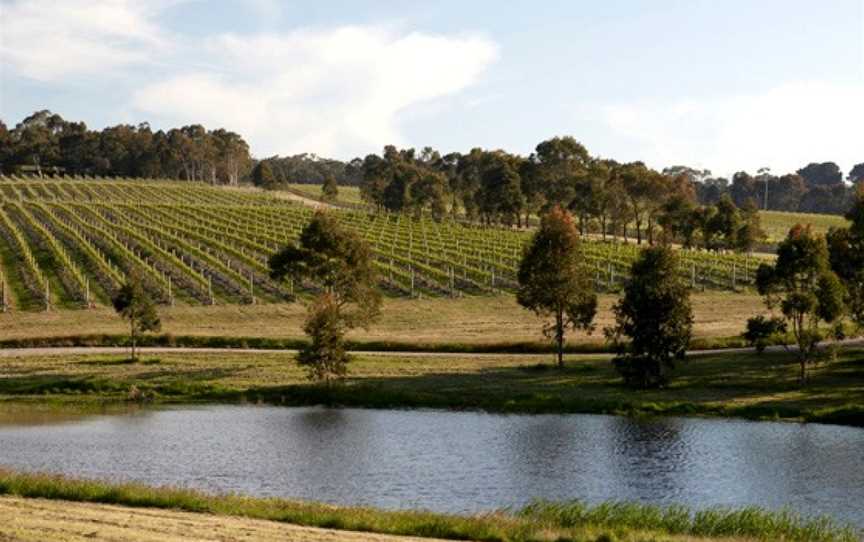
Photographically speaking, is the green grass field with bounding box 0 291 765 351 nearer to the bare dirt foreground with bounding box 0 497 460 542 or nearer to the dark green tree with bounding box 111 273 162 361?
the dark green tree with bounding box 111 273 162 361

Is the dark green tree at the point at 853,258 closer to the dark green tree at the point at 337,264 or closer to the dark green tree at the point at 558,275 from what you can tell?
the dark green tree at the point at 558,275

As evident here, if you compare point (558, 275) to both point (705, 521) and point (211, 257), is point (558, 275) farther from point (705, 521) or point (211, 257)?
point (211, 257)

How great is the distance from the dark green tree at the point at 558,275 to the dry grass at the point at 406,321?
12470 millimetres

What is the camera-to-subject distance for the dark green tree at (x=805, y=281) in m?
Result: 62.6

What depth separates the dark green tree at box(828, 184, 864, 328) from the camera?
6790 centimetres

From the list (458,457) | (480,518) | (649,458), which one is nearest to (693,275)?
(649,458)

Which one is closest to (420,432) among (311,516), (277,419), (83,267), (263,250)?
(277,419)

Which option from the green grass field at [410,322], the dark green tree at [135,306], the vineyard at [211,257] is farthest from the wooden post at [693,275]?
the dark green tree at [135,306]

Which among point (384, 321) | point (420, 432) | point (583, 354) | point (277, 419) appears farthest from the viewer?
point (384, 321)

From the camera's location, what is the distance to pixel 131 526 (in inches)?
1038

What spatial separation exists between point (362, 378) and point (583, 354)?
69.5ft

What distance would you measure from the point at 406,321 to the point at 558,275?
3253 cm

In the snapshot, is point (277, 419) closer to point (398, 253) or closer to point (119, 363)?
point (119, 363)

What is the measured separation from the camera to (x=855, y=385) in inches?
2488
